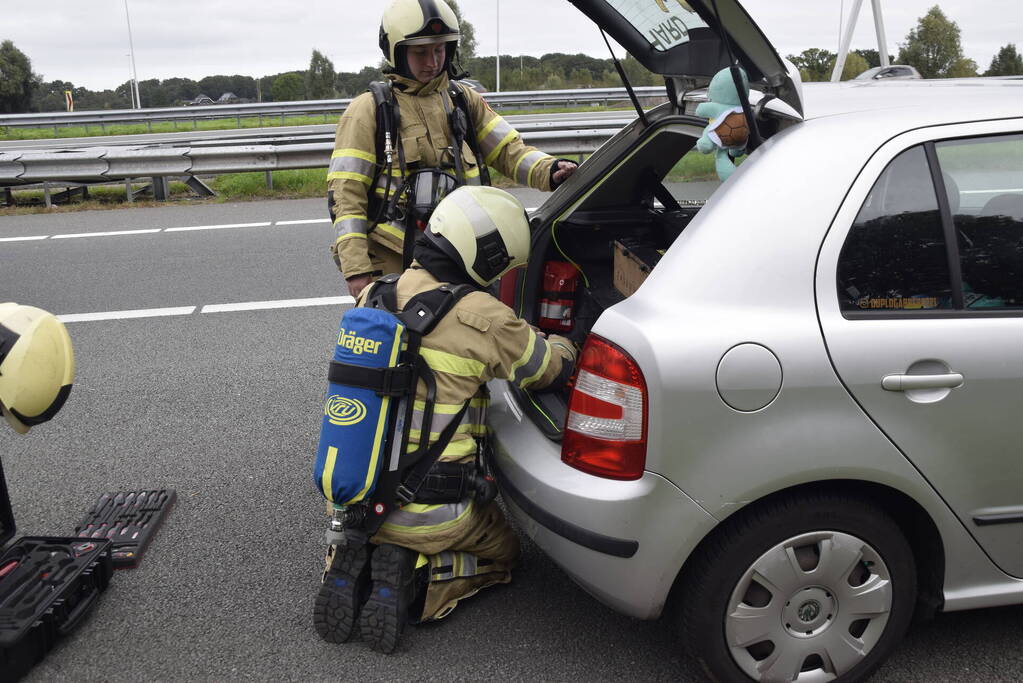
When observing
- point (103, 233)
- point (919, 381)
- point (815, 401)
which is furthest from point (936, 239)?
point (103, 233)

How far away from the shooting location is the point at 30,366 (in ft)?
7.93

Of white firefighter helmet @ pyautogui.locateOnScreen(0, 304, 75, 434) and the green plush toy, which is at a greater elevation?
the green plush toy

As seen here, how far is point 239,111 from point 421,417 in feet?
77.7

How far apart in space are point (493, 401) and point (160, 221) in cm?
708

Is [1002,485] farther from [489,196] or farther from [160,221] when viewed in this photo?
[160,221]

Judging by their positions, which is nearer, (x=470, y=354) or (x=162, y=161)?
(x=470, y=354)

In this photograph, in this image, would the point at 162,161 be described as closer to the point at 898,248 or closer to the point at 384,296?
the point at 384,296

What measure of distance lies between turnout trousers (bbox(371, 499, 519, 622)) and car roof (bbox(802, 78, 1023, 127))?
1.50 m

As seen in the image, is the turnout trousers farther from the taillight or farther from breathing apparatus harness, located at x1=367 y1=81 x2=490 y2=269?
breathing apparatus harness, located at x1=367 y1=81 x2=490 y2=269

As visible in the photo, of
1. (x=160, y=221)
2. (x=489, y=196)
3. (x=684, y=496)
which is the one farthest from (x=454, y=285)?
(x=160, y=221)

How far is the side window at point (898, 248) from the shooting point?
2.27 metres

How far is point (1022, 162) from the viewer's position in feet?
7.84

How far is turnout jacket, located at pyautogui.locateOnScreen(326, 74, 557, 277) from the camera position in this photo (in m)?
3.66

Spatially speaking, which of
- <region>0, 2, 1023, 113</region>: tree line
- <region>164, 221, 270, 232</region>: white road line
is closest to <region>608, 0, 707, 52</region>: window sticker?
<region>164, 221, 270, 232</region>: white road line
